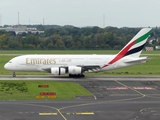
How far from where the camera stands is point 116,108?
42.2m

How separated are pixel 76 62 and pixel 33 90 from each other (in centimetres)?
1774

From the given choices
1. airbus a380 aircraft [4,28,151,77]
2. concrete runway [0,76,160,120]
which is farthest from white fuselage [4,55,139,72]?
concrete runway [0,76,160,120]

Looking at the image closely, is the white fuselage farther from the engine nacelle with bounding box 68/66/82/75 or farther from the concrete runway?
the concrete runway

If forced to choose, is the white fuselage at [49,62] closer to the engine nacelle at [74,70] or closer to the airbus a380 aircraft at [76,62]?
the airbus a380 aircraft at [76,62]

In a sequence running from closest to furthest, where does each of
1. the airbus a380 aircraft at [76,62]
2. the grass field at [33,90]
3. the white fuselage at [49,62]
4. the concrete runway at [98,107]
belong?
the concrete runway at [98,107]
the grass field at [33,90]
the airbus a380 aircraft at [76,62]
the white fuselage at [49,62]

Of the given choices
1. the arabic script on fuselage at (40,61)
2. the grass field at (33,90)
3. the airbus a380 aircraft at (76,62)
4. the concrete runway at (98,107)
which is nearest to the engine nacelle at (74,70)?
the airbus a380 aircraft at (76,62)

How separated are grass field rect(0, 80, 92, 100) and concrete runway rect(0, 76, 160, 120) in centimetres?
185

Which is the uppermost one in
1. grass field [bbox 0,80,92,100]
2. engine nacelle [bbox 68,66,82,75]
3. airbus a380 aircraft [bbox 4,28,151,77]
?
airbus a380 aircraft [bbox 4,28,151,77]

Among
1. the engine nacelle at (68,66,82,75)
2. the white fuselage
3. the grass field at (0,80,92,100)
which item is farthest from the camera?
the white fuselage

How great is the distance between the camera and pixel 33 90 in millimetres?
54375

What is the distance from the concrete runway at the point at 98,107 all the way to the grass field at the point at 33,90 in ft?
6.08

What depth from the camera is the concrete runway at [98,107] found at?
1500 inches

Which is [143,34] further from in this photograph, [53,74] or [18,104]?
[18,104]

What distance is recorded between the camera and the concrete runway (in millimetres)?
38094
